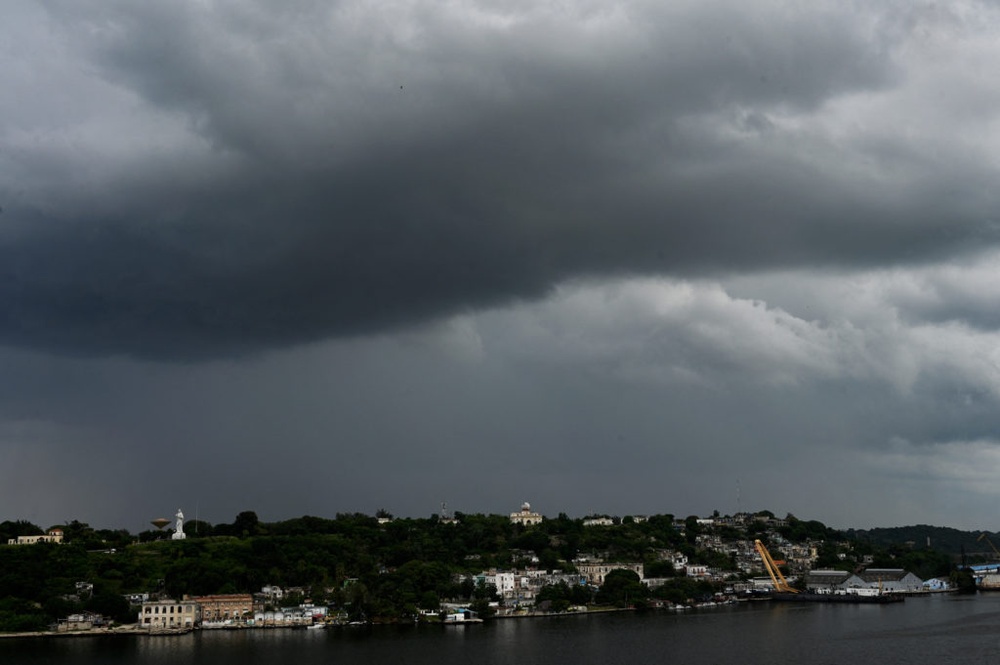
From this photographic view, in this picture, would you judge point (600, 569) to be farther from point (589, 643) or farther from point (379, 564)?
point (589, 643)

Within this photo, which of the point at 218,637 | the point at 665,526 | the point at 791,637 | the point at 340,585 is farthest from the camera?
the point at 665,526

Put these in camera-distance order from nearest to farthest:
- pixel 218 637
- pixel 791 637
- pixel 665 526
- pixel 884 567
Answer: pixel 791 637
pixel 218 637
pixel 884 567
pixel 665 526

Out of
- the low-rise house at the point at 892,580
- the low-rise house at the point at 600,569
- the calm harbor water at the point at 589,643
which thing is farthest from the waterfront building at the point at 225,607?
the low-rise house at the point at 892,580

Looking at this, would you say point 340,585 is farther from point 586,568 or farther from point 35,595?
point 586,568

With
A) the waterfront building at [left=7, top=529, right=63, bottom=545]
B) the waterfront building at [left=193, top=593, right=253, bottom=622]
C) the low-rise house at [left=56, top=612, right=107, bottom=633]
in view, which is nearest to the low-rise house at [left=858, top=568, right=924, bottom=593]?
the waterfront building at [left=193, top=593, right=253, bottom=622]

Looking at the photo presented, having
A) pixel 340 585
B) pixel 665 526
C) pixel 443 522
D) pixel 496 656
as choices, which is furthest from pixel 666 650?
pixel 665 526

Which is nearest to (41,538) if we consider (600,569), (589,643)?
(600,569)
